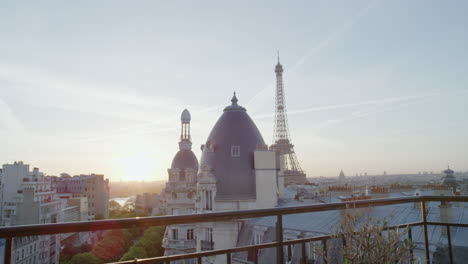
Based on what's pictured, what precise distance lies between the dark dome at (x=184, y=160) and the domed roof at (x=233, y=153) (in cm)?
1331

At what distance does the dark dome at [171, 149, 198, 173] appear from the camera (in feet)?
121

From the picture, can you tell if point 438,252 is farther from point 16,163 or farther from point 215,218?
point 16,163

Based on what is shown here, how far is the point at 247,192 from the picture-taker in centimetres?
2167

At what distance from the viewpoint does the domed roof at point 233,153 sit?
21828mm

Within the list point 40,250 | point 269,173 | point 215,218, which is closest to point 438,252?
point 215,218

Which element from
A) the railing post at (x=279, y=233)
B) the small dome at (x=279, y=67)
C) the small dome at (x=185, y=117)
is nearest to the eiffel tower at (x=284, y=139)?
the small dome at (x=279, y=67)

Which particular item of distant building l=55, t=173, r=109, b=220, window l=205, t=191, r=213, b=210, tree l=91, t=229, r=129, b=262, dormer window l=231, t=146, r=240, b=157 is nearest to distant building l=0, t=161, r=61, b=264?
tree l=91, t=229, r=129, b=262

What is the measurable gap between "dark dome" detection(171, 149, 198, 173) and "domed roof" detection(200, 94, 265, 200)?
43.7ft

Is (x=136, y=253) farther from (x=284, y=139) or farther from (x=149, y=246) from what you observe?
(x=284, y=139)

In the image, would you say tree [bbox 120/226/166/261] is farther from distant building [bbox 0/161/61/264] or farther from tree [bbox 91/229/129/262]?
distant building [bbox 0/161/61/264]

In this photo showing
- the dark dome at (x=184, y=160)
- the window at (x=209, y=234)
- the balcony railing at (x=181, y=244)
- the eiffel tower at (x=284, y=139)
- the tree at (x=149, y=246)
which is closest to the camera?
the window at (x=209, y=234)

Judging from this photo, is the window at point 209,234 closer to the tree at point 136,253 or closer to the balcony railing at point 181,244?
the balcony railing at point 181,244

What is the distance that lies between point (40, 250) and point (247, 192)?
27.4 meters

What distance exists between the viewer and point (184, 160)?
1462 inches
